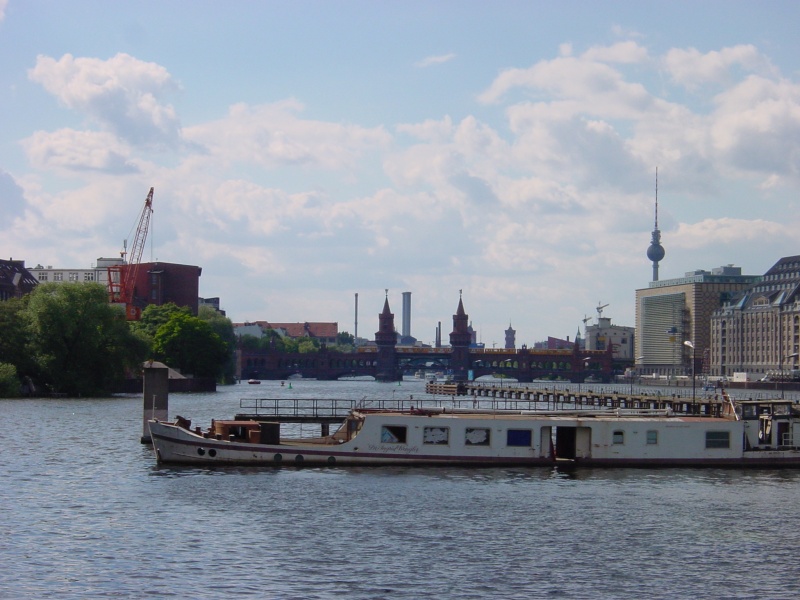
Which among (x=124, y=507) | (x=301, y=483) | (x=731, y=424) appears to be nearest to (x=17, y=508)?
(x=124, y=507)

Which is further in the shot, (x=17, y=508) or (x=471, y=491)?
(x=471, y=491)

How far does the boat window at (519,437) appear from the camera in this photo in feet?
229

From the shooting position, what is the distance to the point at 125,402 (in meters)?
141

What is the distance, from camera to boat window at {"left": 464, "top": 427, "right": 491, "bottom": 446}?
69.8 meters

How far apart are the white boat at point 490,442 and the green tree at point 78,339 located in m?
75.6

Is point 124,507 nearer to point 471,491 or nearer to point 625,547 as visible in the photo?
point 471,491

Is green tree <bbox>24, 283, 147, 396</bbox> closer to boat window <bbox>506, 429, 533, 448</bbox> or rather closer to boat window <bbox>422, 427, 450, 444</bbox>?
boat window <bbox>422, 427, 450, 444</bbox>

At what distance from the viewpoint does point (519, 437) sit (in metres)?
69.9

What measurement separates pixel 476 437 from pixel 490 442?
33.5 inches

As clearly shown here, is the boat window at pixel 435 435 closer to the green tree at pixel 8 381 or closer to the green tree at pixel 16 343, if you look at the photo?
the green tree at pixel 8 381

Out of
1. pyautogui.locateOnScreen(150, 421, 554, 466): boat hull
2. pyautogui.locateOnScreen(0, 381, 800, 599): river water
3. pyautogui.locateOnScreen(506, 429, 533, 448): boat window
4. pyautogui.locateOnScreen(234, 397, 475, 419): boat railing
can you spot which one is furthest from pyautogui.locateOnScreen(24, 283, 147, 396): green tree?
pyautogui.locateOnScreen(506, 429, 533, 448): boat window

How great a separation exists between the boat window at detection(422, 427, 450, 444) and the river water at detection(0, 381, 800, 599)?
1.94 meters

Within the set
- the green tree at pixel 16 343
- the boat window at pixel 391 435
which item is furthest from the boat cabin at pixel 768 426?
the green tree at pixel 16 343

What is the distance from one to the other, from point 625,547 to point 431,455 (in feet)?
76.8
